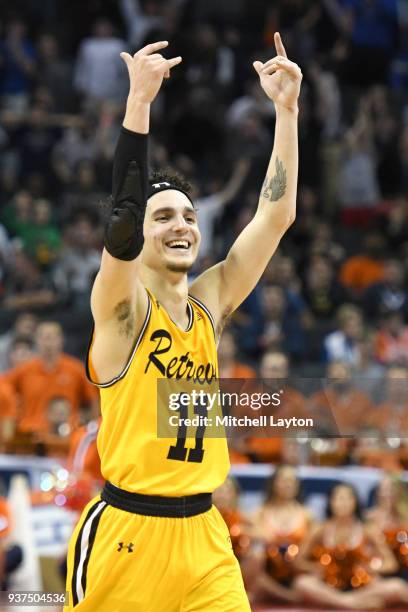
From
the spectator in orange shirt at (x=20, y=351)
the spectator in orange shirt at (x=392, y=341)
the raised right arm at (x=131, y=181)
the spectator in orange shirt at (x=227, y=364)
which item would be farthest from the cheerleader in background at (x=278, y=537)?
the raised right arm at (x=131, y=181)

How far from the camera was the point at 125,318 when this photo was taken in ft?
16.7

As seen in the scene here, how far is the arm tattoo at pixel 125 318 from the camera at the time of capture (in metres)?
5.05

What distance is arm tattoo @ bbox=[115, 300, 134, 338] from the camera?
505cm

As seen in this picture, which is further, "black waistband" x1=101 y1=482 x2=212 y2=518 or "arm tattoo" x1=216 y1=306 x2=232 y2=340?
"arm tattoo" x1=216 y1=306 x2=232 y2=340

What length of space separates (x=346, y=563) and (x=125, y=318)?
5.16 meters

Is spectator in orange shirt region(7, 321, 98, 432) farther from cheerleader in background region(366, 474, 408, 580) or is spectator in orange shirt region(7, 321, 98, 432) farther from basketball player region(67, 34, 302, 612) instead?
basketball player region(67, 34, 302, 612)

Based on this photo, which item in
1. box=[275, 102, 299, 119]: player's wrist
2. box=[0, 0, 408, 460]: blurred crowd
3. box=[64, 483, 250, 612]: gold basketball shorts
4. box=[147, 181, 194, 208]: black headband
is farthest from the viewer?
box=[0, 0, 408, 460]: blurred crowd

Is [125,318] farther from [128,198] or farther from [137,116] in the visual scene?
[137,116]

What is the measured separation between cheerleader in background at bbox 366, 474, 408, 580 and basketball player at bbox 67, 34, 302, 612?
475cm

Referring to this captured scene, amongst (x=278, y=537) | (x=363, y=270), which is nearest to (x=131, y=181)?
(x=278, y=537)

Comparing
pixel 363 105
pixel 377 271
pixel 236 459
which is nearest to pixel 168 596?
pixel 236 459

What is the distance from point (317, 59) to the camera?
17.9 m

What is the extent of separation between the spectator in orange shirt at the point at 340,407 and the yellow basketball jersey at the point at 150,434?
1131mm

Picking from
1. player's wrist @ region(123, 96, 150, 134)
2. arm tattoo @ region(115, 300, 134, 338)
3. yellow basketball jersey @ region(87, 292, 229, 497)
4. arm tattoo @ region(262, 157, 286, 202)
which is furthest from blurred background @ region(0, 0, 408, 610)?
player's wrist @ region(123, 96, 150, 134)
